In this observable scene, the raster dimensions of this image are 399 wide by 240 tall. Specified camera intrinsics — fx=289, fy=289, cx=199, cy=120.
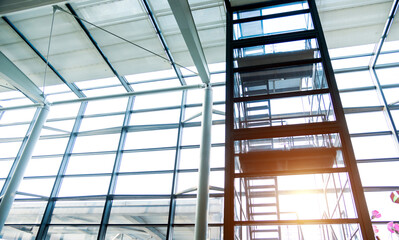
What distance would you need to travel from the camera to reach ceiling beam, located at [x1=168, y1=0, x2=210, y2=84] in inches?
324

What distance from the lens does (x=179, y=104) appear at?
42.4 ft

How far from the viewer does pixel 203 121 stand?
32.4 ft

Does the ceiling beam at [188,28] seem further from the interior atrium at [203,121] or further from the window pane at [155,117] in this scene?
the window pane at [155,117]

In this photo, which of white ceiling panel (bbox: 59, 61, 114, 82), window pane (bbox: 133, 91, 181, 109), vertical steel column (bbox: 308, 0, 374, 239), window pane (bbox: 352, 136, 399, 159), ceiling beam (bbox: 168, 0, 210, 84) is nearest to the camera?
vertical steel column (bbox: 308, 0, 374, 239)

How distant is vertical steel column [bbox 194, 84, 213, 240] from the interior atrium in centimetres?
4

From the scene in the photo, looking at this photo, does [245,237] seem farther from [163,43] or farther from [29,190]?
[29,190]

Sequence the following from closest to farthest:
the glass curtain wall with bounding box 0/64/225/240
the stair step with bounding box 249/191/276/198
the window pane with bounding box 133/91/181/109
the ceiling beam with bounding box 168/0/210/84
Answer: the stair step with bounding box 249/191/276/198, the ceiling beam with bounding box 168/0/210/84, the glass curtain wall with bounding box 0/64/225/240, the window pane with bounding box 133/91/181/109

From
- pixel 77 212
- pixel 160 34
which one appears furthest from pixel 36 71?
pixel 77 212

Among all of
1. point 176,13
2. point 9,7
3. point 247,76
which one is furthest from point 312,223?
point 9,7

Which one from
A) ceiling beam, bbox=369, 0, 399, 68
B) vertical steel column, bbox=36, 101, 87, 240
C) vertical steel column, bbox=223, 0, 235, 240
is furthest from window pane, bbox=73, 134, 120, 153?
ceiling beam, bbox=369, 0, 399, 68

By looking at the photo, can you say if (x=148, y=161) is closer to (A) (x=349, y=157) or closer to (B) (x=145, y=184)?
(B) (x=145, y=184)

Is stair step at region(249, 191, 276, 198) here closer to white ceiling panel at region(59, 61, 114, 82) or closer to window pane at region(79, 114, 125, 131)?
window pane at region(79, 114, 125, 131)

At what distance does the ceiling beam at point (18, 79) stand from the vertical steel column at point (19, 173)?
2.46 feet

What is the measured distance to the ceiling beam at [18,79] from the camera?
11.6 meters
